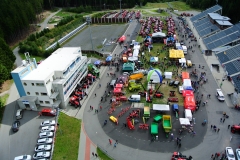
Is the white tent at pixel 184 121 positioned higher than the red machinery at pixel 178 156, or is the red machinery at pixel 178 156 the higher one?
the white tent at pixel 184 121

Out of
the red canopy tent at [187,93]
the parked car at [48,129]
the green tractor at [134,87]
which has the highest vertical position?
the red canopy tent at [187,93]

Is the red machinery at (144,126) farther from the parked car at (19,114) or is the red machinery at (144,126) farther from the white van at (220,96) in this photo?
the parked car at (19,114)

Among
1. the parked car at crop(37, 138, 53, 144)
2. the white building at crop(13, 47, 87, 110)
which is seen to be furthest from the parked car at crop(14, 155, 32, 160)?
the white building at crop(13, 47, 87, 110)

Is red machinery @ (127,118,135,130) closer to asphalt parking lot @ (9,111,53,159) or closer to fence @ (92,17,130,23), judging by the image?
asphalt parking lot @ (9,111,53,159)

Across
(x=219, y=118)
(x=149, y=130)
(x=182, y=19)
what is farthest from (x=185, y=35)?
(x=149, y=130)

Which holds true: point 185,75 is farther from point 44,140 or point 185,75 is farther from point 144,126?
point 44,140

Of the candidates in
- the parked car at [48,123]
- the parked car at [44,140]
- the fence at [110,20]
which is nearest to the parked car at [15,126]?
the parked car at [48,123]

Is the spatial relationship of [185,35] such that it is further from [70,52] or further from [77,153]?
[77,153]
